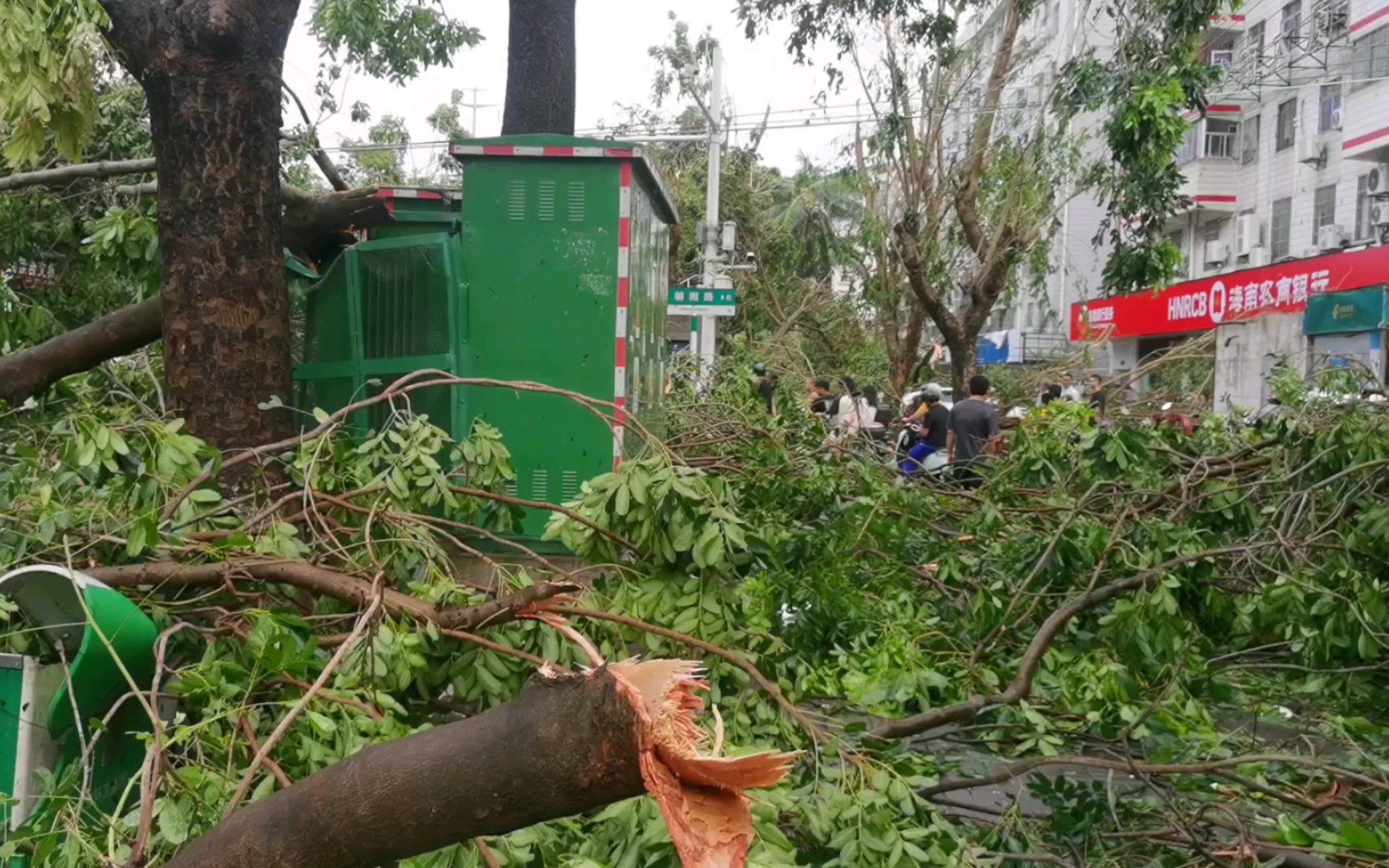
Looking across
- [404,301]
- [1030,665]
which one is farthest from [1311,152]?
[1030,665]

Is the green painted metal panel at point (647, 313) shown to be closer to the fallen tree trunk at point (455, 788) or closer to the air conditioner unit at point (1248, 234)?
the fallen tree trunk at point (455, 788)

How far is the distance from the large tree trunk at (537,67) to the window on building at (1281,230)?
993 inches

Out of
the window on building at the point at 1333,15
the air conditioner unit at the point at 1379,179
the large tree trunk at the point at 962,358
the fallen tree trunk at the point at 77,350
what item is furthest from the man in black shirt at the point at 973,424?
the air conditioner unit at the point at 1379,179

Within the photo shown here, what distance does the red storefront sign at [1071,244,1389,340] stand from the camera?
72.3ft

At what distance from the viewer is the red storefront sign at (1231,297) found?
72.3ft

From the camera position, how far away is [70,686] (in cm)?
264

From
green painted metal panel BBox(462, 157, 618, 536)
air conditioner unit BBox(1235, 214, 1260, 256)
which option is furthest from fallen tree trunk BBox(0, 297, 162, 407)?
air conditioner unit BBox(1235, 214, 1260, 256)

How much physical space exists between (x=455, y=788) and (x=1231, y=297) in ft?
91.0

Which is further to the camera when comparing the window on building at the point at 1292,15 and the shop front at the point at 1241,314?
the window on building at the point at 1292,15

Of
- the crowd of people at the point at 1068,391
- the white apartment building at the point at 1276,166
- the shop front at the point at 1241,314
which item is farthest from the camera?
the white apartment building at the point at 1276,166

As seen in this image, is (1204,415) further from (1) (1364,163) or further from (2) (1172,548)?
(1) (1364,163)

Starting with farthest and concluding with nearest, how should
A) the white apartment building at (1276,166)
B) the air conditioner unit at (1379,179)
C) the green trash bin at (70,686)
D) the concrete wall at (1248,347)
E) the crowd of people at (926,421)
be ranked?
the air conditioner unit at (1379,179) < the white apartment building at (1276,166) < the concrete wall at (1248,347) < the crowd of people at (926,421) < the green trash bin at (70,686)

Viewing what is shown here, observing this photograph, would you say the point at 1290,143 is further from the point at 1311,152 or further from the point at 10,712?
the point at 10,712

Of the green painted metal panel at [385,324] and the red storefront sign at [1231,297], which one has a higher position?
the red storefront sign at [1231,297]
